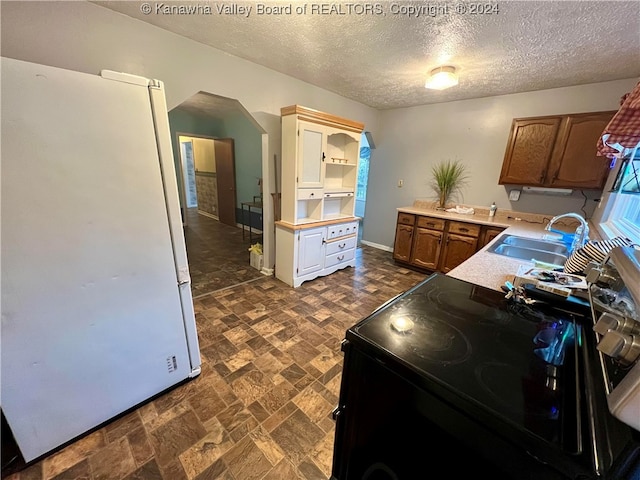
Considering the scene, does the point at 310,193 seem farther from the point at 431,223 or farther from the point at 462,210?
the point at 462,210

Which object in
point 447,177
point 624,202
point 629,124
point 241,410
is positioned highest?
point 629,124

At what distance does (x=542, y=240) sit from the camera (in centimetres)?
223

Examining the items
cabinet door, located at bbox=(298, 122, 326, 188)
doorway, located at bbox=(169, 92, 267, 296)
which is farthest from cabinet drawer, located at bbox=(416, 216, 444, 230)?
doorway, located at bbox=(169, 92, 267, 296)

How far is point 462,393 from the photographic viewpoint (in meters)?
0.62

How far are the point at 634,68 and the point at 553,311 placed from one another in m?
2.88

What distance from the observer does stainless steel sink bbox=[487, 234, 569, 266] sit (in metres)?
1.81

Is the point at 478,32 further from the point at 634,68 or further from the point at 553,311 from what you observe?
the point at 553,311

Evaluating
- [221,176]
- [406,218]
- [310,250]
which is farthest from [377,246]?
[221,176]

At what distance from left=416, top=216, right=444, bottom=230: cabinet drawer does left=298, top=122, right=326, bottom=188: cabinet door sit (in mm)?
1541

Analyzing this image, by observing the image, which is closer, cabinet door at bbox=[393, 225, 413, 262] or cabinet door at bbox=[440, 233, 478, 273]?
cabinet door at bbox=[440, 233, 478, 273]

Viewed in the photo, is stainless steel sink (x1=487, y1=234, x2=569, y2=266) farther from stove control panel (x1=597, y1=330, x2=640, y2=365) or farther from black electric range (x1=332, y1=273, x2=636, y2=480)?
stove control panel (x1=597, y1=330, x2=640, y2=365)

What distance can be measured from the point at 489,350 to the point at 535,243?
202cm

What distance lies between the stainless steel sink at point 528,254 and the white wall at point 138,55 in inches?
98.3

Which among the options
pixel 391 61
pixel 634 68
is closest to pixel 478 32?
pixel 391 61
